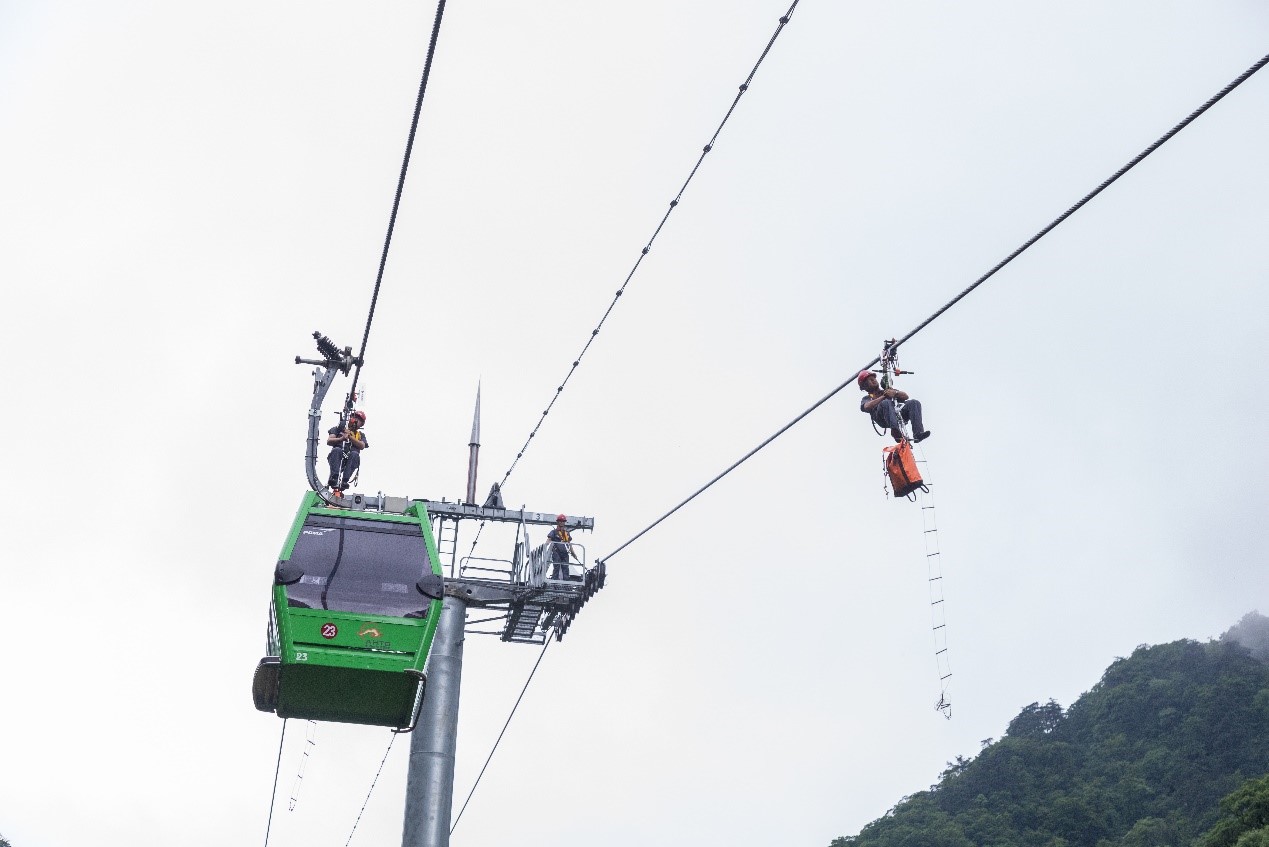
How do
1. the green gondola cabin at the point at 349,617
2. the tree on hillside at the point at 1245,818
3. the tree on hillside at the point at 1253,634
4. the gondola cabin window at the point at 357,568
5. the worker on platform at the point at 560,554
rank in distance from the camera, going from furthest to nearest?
the tree on hillside at the point at 1253,634
the tree on hillside at the point at 1245,818
the worker on platform at the point at 560,554
the gondola cabin window at the point at 357,568
the green gondola cabin at the point at 349,617

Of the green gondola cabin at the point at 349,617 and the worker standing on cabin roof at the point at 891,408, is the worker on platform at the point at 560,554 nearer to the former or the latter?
the green gondola cabin at the point at 349,617

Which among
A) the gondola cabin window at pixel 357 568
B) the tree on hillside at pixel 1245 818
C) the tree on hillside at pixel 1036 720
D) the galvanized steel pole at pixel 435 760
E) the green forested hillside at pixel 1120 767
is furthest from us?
the tree on hillside at pixel 1036 720

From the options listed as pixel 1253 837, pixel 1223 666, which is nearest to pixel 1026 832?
pixel 1223 666

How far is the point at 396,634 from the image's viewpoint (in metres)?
14.9

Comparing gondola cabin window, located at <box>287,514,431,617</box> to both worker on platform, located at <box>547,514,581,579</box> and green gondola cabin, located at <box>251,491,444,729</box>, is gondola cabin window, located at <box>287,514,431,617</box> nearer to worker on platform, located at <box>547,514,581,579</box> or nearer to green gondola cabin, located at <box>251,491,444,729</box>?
green gondola cabin, located at <box>251,491,444,729</box>

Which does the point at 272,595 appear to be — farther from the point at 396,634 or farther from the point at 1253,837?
the point at 1253,837

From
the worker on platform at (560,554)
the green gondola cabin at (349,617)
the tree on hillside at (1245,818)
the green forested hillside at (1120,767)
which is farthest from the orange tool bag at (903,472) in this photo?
the green forested hillside at (1120,767)

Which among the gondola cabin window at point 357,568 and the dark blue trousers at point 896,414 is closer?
the dark blue trousers at point 896,414

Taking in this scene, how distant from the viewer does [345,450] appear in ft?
65.3

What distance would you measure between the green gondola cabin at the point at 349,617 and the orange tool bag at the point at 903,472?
5.57 m

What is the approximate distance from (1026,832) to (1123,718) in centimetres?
1900

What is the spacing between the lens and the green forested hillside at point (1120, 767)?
3130 inches

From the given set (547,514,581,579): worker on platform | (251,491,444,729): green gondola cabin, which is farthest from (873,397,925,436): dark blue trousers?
(547,514,581,579): worker on platform

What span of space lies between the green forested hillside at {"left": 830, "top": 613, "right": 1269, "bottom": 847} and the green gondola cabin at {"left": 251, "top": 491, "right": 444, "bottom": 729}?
220 feet
